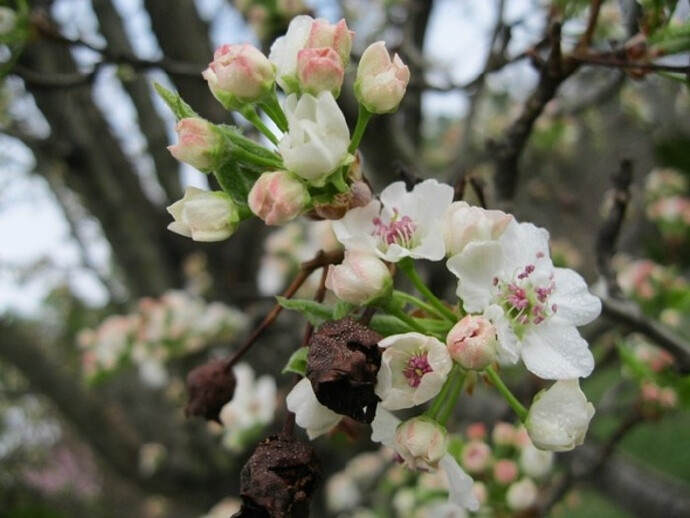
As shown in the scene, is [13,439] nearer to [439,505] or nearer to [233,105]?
[439,505]

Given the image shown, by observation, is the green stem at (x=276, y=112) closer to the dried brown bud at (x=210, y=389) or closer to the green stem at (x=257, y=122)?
the green stem at (x=257, y=122)

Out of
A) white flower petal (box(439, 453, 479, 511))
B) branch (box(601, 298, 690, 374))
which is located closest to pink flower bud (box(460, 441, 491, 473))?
branch (box(601, 298, 690, 374))

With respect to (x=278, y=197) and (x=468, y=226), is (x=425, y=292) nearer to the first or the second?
(x=468, y=226)

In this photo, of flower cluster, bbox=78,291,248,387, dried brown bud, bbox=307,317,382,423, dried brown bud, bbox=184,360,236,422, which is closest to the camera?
dried brown bud, bbox=307,317,382,423

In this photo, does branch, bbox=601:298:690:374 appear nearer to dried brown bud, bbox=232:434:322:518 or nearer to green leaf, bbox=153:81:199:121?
dried brown bud, bbox=232:434:322:518

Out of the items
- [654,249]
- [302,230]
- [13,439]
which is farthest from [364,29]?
[13,439]

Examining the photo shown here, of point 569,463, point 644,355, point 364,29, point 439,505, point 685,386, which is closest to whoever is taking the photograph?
point 685,386
